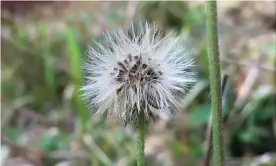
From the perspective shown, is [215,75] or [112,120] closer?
[215,75]

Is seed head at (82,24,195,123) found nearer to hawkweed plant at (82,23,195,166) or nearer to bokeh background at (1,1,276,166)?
hawkweed plant at (82,23,195,166)

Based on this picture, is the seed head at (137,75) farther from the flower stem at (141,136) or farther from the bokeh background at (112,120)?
the bokeh background at (112,120)

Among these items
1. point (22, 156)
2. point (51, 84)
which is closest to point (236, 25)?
point (51, 84)

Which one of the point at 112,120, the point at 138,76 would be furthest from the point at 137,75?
the point at 112,120

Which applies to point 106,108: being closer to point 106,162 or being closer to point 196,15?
point 106,162

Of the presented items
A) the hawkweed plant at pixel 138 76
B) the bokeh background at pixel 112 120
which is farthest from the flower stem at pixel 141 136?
the bokeh background at pixel 112 120

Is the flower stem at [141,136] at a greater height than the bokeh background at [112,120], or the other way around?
the bokeh background at [112,120]

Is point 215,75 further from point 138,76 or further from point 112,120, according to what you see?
point 112,120
